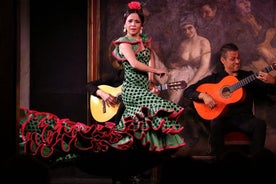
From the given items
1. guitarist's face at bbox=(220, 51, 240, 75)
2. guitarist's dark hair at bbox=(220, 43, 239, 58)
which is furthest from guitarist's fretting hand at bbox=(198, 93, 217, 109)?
guitarist's dark hair at bbox=(220, 43, 239, 58)

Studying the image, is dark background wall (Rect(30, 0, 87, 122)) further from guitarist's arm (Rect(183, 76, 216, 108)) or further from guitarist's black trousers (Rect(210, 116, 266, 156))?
guitarist's black trousers (Rect(210, 116, 266, 156))

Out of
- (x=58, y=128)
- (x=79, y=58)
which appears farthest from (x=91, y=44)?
(x=58, y=128)

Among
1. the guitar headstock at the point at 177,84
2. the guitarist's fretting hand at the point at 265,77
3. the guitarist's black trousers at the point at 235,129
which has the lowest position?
the guitarist's black trousers at the point at 235,129

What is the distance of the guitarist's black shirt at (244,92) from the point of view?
295 inches

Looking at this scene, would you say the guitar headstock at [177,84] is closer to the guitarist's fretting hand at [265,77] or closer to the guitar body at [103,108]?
the guitar body at [103,108]

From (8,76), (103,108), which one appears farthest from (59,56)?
(8,76)

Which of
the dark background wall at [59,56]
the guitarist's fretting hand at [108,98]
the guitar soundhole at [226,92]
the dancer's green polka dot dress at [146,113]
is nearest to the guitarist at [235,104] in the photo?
the guitar soundhole at [226,92]

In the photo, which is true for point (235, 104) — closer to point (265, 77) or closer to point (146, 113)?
point (265, 77)

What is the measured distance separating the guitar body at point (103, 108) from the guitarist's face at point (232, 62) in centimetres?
134

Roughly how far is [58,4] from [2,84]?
4398 millimetres

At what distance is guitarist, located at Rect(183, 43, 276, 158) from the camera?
730 centimetres

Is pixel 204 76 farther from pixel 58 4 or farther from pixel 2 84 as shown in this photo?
pixel 2 84

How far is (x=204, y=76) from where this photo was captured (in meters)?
7.95

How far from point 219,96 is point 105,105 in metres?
1.35
